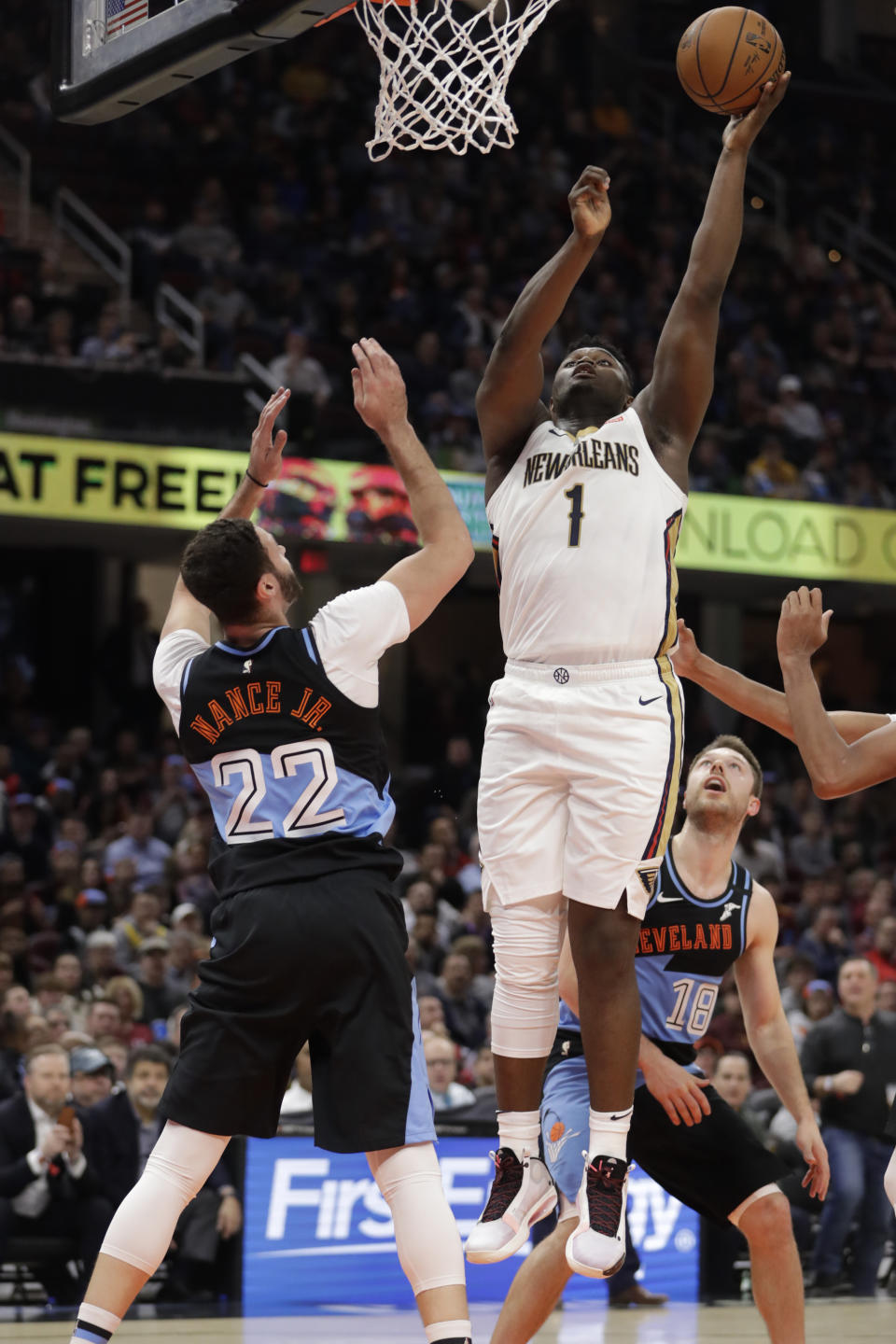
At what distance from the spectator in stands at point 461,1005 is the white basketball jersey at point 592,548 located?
7773 millimetres

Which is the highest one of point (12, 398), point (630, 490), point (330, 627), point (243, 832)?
point (12, 398)

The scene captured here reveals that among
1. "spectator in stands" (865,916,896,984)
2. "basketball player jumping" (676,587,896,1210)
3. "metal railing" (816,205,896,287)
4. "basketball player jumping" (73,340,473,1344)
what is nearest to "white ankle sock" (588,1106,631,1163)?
"basketball player jumping" (73,340,473,1344)

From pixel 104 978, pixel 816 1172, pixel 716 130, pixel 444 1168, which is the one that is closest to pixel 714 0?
pixel 716 130

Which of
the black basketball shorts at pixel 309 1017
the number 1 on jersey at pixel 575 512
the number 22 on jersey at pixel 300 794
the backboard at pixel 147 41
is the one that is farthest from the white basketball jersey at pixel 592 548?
the backboard at pixel 147 41

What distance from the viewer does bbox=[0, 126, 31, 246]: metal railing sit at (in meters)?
20.0

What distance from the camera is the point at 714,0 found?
A: 93.6 feet

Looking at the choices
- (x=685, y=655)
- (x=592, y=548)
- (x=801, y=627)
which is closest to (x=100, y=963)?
(x=685, y=655)

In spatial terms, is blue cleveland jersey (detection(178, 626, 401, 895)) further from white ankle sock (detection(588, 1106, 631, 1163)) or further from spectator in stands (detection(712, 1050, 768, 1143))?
spectator in stands (detection(712, 1050, 768, 1143))

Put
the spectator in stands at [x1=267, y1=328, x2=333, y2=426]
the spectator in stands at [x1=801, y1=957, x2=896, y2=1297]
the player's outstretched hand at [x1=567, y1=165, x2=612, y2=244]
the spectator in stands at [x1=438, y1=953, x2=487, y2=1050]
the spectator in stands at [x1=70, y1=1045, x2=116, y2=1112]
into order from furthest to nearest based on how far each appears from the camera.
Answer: the spectator in stands at [x1=267, y1=328, x2=333, y2=426], the spectator in stands at [x1=438, y1=953, x2=487, y2=1050], the spectator in stands at [x1=801, y1=957, x2=896, y2=1297], the spectator in stands at [x1=70, y1=1045, x2=116, y2=1112], the player's outstretched hand at [x1=567, y1=165, x2=612, y2=244]

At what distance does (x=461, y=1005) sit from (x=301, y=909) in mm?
8209

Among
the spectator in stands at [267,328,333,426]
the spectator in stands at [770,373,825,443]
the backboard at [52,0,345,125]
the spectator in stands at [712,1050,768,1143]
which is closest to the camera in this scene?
the backboard at [52,0,345,125]

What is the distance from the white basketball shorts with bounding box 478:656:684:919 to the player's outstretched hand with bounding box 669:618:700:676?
3.04 ft

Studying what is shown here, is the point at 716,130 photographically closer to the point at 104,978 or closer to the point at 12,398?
the point at 12,398

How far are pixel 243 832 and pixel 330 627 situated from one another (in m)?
0.63
